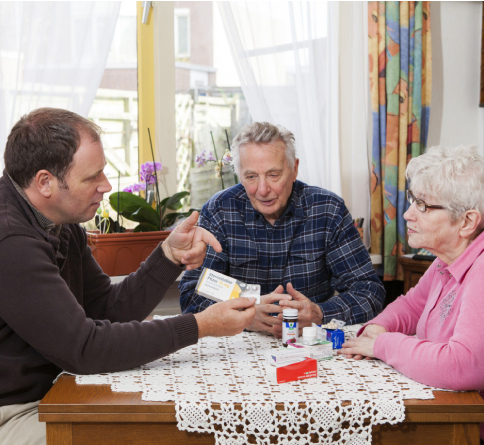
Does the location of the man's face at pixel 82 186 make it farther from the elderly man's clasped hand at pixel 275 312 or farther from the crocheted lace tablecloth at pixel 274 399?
the elderly man's clasped hand at pixel 275 312

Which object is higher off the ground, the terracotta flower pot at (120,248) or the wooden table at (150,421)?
the terracotta flower pot at (120,248)

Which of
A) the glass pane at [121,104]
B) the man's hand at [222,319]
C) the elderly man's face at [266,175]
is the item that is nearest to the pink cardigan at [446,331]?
the man's hand at [222,319]

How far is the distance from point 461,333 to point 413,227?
357 millimetres

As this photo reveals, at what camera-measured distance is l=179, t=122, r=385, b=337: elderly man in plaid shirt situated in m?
Result: 2.07

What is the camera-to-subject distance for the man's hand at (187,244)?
1653mm

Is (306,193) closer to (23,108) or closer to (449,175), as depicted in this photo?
(449,175)

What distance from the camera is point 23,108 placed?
8.29ft

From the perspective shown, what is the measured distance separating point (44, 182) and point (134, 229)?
4.49 ft

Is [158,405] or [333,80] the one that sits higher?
[333,80]

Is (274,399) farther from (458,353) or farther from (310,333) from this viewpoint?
(458,353)

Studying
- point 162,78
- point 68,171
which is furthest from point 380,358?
point 162,78

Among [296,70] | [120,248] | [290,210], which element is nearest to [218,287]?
[290,210]

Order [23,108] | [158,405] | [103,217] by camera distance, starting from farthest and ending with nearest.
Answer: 1. [103,217]
2. [23,108]
3. [158,405]

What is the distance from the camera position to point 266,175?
6.79ft
